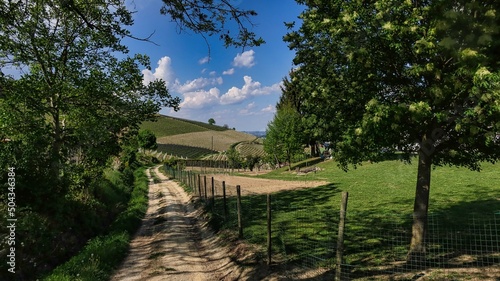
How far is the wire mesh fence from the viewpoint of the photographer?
7129mm

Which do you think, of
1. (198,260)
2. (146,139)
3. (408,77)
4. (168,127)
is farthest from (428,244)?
(168,127)

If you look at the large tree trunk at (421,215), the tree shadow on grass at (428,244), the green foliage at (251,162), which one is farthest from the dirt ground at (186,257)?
the green foliage at (251,162)

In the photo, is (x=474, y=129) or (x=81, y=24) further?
(x=81, y=24)

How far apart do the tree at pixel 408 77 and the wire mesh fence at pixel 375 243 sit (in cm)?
81

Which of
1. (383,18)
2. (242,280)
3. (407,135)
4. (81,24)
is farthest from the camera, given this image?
(81,24)

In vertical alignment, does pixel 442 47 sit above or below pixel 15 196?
above

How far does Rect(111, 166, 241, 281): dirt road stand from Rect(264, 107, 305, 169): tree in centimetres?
3157

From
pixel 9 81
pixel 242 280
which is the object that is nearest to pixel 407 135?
pixel 242 280

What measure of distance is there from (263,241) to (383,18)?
7.49 m

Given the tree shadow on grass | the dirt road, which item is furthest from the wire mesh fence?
the dirt road

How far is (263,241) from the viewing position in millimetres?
10305

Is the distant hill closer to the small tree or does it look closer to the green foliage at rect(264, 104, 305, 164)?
the small tree

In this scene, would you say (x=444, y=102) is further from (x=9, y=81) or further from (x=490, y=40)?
(x=9, y=81)

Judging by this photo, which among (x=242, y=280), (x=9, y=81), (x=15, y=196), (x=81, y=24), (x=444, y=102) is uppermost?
(x=81, y=24)
